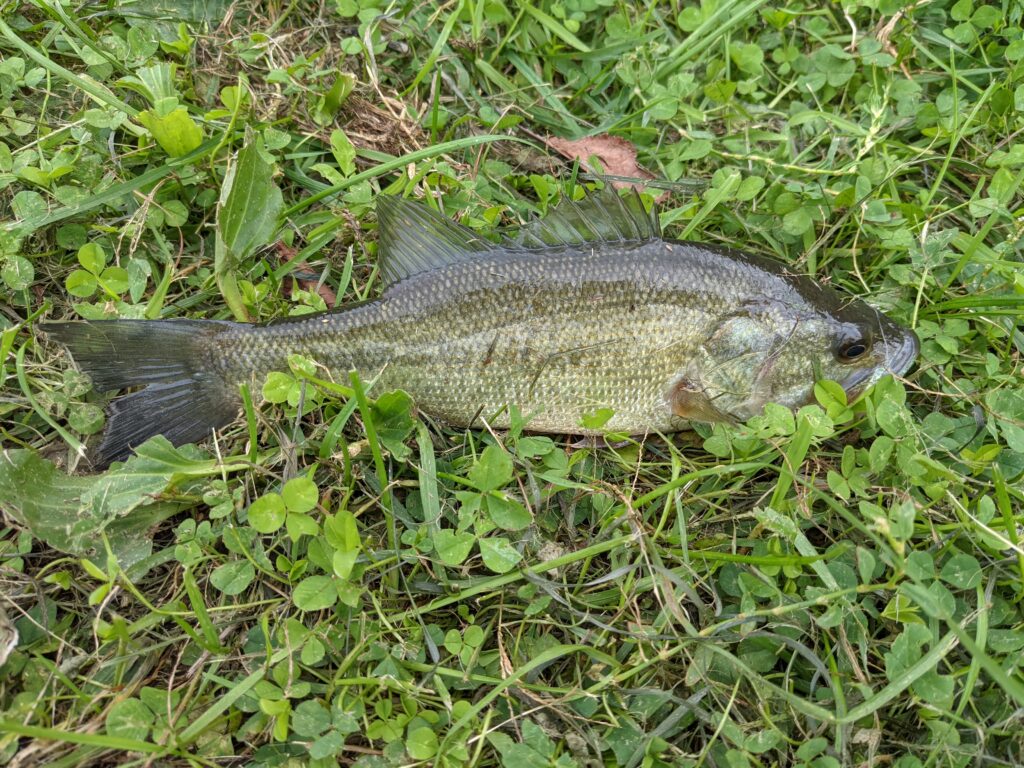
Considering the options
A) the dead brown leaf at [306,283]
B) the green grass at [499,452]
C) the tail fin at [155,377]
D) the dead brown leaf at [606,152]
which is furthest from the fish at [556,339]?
the dead brown leaf at [606,152]

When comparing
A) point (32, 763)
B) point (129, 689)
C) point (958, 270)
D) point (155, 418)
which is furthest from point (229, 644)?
point (958, 270)

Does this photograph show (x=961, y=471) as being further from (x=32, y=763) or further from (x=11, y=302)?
(x=11, y=302)

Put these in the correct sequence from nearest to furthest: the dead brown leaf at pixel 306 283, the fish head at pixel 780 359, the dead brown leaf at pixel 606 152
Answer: the fish head at pixel 780 359
the dead brown leaf at pixel 306 283
the dead brown leaf at pixel 606 152

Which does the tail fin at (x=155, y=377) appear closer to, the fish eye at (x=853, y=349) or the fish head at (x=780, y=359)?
the fish head at (x=780, y=359)

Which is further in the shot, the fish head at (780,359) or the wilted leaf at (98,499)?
the fish head at (780,359)

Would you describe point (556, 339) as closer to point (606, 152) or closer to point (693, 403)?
point (693, 403)

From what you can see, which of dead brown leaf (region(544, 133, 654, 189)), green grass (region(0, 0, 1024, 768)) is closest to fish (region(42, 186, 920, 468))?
green grass (region(0, 0, 1024, 768))
